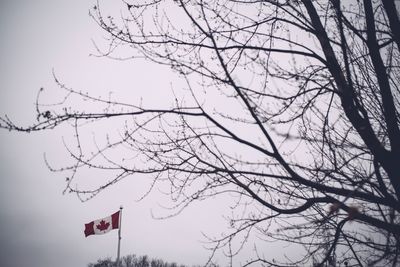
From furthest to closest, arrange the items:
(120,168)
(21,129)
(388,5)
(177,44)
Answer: (177,44) → (388,5) → (120,168) → (21,129)

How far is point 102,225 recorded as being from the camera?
12.0 meters

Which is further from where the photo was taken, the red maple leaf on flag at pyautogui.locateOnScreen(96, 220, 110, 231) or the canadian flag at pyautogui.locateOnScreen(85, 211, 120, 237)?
the red maple leaf on flag at pyautogui.locateOnScreen(96, 220, 110, 231)

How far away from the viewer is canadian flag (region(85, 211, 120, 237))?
11.7m

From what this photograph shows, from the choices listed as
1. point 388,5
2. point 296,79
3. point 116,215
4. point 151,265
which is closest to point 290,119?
point 296,79

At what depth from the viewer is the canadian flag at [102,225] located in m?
11.7

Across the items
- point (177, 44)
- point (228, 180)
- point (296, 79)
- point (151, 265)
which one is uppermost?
point (177, 44)

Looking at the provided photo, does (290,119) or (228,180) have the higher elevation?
(290,119)

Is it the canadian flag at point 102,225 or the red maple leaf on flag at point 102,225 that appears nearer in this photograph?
the canadian flag at point 102,225

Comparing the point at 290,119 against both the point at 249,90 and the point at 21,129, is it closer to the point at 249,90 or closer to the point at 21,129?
the point at 249,90

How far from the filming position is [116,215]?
1232 centimetres

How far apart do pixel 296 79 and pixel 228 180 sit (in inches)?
62.7

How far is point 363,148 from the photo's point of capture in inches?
178

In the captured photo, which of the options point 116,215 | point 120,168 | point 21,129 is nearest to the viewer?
point 21,129

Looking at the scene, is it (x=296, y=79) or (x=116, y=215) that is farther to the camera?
(x=116, y=215)
